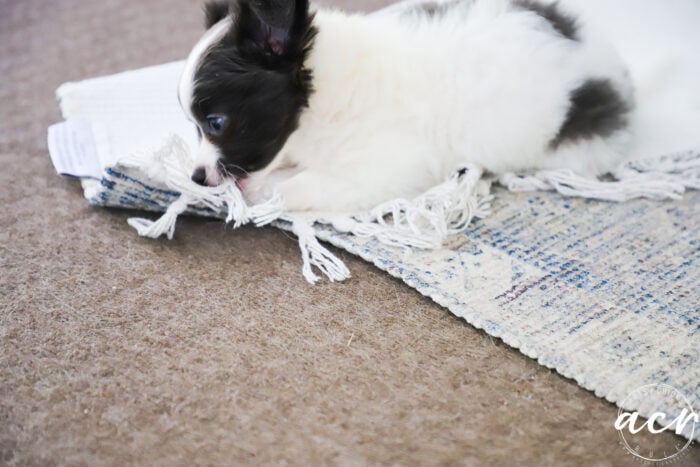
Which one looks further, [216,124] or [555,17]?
[555,17]

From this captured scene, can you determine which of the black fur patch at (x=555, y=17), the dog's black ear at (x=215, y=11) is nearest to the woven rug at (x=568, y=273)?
the dog's black ear at (x=215, y=11)

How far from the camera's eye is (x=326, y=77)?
5.77 ft

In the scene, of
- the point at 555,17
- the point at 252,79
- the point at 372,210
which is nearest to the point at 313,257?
the point at 372,210

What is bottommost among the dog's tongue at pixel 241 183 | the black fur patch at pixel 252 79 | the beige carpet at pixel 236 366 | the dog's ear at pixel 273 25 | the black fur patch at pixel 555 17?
the beige carpet at pixel 236 366

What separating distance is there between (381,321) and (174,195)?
665 mm

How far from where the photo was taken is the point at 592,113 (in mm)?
1886

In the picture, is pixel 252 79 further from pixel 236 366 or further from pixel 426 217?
pixel 236 366

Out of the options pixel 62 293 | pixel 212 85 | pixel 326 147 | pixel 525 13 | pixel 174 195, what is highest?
pixel 525 13

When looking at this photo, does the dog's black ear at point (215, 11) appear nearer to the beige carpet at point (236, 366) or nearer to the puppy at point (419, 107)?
the puppy at point (419, 107)

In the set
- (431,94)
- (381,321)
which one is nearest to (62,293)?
(381,321)

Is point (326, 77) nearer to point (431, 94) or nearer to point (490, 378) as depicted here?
point (431, 94)

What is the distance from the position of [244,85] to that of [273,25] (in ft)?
0.54

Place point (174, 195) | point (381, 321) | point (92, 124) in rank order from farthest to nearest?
point (92, 124) < point (174, 195) < point (381, 321)

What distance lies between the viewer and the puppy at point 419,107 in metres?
1.71
